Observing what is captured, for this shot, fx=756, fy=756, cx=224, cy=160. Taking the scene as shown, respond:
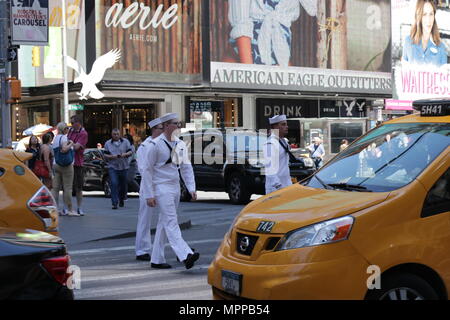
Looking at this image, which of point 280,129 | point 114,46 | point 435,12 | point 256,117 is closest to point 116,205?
point 280,129

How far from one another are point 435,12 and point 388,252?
49.5m

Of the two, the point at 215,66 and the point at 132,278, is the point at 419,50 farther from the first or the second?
the point at 132,278

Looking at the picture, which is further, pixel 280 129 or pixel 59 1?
pixel 59 1

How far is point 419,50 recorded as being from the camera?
50.6m

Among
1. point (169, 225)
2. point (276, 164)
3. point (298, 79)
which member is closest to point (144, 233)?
point (169, 225)

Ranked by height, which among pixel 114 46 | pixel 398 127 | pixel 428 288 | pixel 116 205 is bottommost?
pixel 116 205

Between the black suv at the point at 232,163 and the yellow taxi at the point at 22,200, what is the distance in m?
11.1

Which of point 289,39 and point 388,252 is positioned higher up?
point 289,39

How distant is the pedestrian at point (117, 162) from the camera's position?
17859 millimetres

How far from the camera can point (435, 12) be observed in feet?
169

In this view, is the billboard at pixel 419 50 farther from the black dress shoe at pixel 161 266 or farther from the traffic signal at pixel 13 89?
the black dress shoe at pixel 161 266

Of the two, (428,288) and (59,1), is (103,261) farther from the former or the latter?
(59,1)
